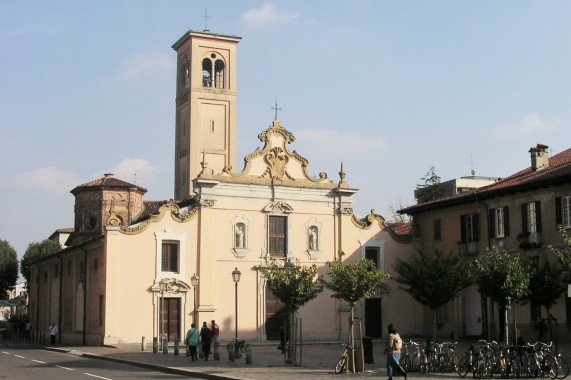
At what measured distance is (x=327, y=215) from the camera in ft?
164

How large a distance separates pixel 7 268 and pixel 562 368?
7261 cm

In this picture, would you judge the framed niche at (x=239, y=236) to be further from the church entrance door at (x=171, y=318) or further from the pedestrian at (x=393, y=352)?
the pedestrian at (x=393, y=352)

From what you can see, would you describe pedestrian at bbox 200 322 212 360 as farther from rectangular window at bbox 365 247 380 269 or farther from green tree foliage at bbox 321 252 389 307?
rectangular window at bbox 365 247 380 269

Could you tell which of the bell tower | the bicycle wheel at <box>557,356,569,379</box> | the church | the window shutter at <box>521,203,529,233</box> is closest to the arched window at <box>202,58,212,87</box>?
the bell tower

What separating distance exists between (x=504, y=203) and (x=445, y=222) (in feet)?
19.5

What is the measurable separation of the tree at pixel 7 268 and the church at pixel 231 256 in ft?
108

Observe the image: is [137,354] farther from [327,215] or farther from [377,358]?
[327,215]

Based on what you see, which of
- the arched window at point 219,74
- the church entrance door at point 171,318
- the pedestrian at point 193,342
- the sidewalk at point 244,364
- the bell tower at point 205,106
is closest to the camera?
the sidewalk at point 244,364

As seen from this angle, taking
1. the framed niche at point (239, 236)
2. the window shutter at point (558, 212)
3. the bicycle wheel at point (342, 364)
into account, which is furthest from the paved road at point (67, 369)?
the window shutter at point (558, 212)

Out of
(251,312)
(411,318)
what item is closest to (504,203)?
(411,318)

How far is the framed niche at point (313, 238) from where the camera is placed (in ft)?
161

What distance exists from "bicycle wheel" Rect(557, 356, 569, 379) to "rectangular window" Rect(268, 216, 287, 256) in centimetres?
2588

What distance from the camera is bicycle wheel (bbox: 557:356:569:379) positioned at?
2306cm

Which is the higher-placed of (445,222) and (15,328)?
(445,222)
